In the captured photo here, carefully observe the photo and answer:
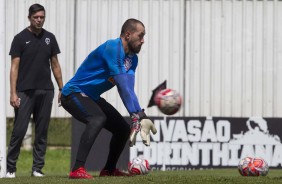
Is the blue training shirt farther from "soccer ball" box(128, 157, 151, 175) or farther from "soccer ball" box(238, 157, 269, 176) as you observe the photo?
"soccer ball" box(238, 157, 269, 176)

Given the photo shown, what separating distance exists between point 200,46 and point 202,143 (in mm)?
2691

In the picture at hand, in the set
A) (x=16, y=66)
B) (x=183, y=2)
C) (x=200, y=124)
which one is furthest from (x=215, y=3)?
(x=16, y=66)

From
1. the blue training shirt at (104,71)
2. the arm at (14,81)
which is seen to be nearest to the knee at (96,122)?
the blue training shirt at (104,71)

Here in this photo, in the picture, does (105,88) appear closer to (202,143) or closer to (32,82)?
(32,82)

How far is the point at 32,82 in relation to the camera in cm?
1402

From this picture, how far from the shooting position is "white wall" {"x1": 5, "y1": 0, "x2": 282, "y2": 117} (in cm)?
2112

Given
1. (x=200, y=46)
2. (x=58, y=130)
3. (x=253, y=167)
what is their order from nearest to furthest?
(x=253, y=167) → (x=200, y=46) → (x=58, y=130)

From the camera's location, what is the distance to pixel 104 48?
1216 centimetres

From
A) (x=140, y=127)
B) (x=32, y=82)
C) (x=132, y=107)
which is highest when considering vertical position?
(x=32, y=82)

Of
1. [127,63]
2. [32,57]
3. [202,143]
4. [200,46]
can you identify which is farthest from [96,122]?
[200,46]

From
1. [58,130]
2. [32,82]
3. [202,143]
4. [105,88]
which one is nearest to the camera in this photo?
[105,88]

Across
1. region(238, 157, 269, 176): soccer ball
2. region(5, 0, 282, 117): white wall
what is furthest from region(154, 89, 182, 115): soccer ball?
region(5, 0, 282, 117): white wall

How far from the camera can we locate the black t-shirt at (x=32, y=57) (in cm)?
1399

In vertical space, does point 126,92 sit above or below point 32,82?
below
